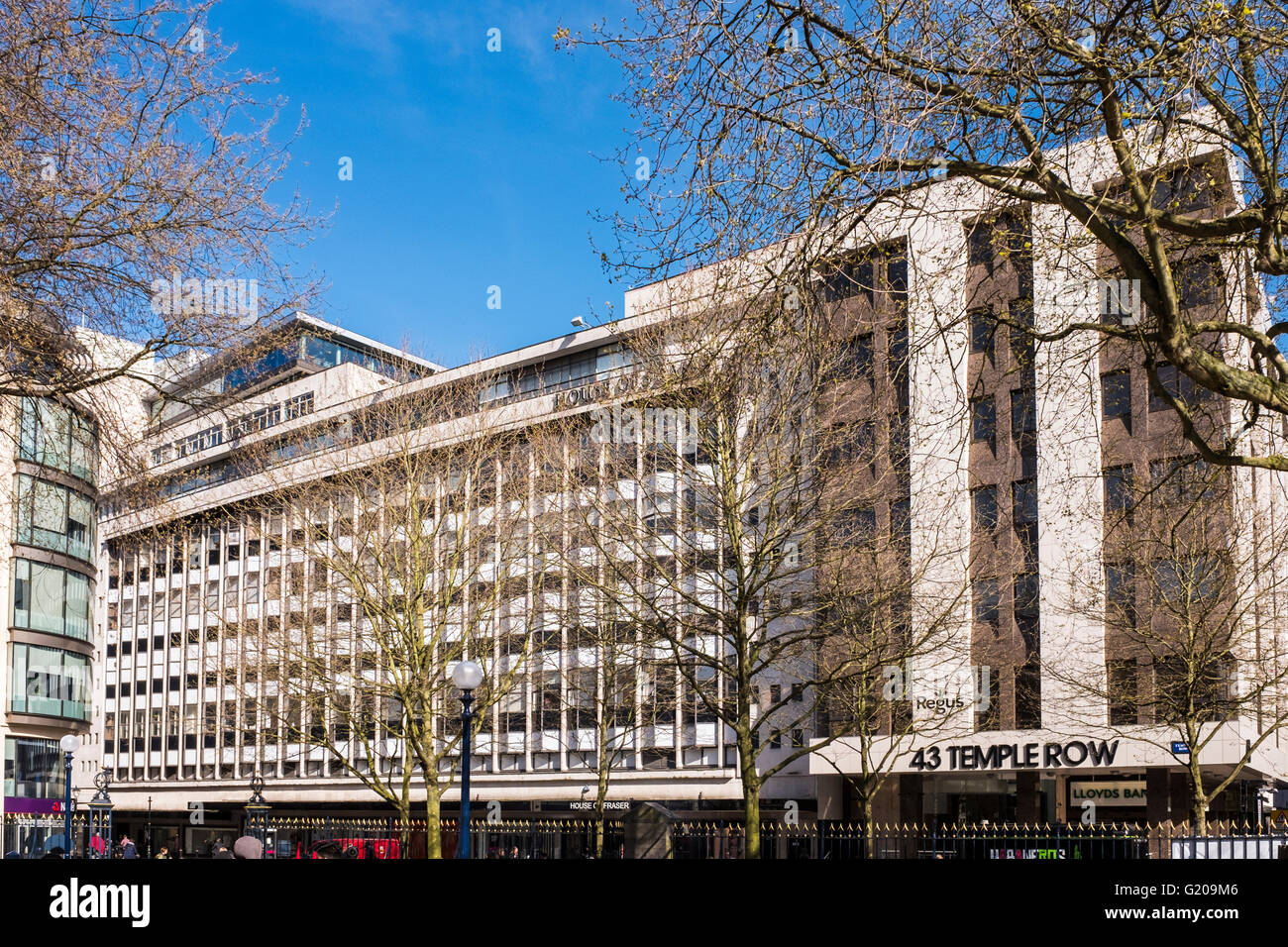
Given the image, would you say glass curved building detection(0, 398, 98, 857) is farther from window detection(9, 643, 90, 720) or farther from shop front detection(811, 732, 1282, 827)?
shop front detection(811, 732, 1282, 827)

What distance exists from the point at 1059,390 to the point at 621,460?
1532 centimetres

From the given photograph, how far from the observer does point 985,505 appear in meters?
43.4

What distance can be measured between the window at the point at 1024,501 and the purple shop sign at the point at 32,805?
31671 millimetres

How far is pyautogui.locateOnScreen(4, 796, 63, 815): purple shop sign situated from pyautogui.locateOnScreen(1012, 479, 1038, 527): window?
3167 cm

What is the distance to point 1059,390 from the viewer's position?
14.5 m

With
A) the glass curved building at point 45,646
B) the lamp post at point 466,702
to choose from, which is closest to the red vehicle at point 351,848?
the lamp post at point 466,702

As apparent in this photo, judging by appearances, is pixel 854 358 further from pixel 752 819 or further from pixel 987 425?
pixel 987 425

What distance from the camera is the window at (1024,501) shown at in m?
42.1

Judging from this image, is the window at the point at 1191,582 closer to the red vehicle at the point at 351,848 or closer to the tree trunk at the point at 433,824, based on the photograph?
the tree trunk at the point at 433,824

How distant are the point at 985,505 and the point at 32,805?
31470 mm

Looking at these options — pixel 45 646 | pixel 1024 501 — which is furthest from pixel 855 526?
pixel 45 646

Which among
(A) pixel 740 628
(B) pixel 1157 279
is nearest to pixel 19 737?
(A) pixel 740 628
